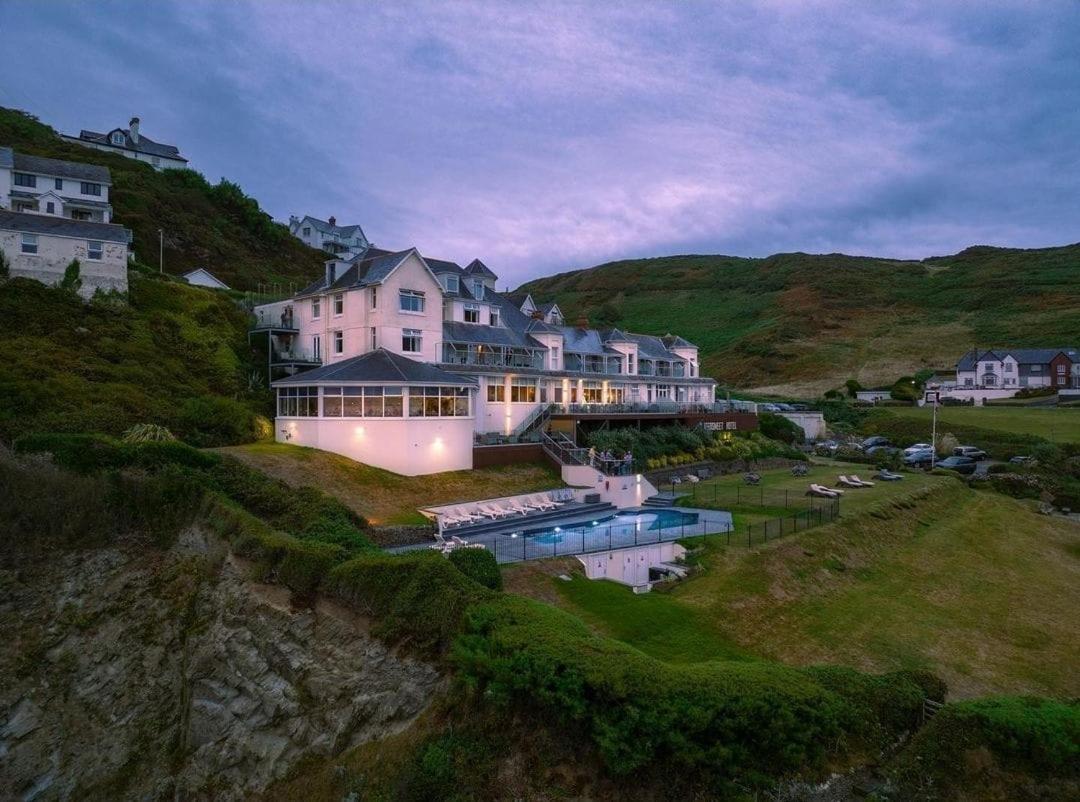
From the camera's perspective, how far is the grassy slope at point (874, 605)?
17922mm

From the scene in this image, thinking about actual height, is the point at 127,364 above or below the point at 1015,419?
above

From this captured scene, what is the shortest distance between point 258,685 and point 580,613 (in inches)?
322

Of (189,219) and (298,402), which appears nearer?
(298,402)

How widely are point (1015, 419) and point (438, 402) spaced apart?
59.4 meters

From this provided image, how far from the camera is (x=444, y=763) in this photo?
11109mm

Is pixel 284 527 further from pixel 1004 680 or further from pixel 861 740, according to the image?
pixel 1004 680

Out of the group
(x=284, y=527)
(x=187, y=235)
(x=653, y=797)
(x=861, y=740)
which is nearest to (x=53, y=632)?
(x=284, y=527)

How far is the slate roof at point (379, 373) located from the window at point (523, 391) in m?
6.74

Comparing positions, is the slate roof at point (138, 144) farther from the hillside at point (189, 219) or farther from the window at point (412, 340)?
the window at point (412, 340)

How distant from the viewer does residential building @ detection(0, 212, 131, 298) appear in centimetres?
3453

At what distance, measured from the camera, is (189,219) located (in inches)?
2795

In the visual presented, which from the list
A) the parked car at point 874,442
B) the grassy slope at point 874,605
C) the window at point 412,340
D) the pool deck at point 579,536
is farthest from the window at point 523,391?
the parked car at point 874,442

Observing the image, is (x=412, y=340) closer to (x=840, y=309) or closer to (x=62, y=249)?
(x=62, y=249)

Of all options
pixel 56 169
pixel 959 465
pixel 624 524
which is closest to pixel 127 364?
pixel 624 524
